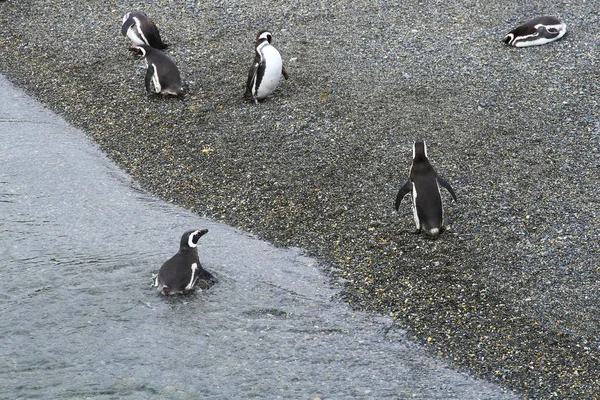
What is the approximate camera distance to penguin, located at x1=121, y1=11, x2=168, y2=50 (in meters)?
10.6

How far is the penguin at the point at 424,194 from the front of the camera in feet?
21.8

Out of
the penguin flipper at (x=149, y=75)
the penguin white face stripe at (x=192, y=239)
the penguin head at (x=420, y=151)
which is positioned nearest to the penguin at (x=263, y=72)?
the penguin flipper at (x=149, y=75)

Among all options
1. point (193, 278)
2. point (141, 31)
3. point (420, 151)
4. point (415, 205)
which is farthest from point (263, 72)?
point (193, 278)

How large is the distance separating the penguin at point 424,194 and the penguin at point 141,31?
16.2 feet

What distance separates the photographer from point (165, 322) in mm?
6055

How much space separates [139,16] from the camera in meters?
10.8

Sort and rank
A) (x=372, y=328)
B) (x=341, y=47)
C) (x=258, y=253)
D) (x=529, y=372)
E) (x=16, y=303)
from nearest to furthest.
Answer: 1. (x=529, y=372)
2. (x=372, y=328)
3. (x=16, y=303)
4. (x=258, y=253)
5. (x=341, y=47)

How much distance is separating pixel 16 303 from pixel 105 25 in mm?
6384

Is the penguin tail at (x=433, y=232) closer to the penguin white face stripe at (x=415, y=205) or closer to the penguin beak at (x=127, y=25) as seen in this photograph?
the penguin white face stripe at (x=415, y=205)

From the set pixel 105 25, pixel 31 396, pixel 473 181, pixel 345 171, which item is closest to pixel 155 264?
pixel 31 396

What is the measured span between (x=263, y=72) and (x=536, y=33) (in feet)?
11.4

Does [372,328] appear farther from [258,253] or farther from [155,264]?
[155,264]

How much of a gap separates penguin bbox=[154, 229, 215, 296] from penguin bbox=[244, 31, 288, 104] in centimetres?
303

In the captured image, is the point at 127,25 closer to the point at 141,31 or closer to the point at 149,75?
the point at 141,31
